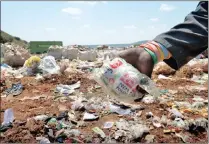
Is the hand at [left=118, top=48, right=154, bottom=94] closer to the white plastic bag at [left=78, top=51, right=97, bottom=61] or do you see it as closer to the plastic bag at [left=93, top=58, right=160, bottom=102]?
the plastic bag at [left=93, top=58, right=160, bottom=102]

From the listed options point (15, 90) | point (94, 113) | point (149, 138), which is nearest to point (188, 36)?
point (149, 138)

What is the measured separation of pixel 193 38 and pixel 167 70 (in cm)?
631

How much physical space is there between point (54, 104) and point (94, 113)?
0.87m

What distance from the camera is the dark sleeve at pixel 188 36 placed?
1.63 meters

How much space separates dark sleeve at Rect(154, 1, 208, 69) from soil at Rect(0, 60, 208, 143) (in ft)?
7.94

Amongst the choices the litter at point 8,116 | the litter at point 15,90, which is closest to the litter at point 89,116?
the litter at point 8,116

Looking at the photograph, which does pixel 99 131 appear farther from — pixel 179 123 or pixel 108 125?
pixel 179 123

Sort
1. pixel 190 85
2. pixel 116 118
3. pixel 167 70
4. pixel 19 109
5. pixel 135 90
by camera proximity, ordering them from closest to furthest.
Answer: pixel 135 90, pixel 116 118, pixel 19 109, pixel 190 85, pixel 167 70

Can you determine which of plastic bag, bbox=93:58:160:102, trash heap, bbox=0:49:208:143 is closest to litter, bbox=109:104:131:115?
trash heap, bbox=0:49:208:143

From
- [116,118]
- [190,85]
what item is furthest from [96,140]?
[190,85]

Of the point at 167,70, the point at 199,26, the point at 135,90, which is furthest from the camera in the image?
the point at 167,70

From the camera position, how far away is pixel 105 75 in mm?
1812

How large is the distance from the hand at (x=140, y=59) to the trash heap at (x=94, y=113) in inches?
40.7

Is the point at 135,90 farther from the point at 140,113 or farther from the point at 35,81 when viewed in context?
the point at 35,81
